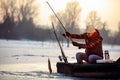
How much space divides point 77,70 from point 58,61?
244 mm

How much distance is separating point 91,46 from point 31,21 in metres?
0.46

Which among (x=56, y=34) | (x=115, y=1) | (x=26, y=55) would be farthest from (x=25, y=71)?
(x=115, y=1)

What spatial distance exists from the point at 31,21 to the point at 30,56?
0.25m

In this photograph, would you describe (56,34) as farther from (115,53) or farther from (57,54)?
(115,53)

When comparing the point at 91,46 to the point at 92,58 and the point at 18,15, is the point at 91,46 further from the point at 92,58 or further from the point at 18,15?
the point at 18,15

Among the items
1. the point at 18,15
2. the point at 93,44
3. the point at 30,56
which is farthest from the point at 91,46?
the point at 18,15

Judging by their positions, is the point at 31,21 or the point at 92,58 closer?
the point at 92,58

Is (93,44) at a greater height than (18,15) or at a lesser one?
lesser

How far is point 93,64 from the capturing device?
2.48 meters

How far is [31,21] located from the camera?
2.69m

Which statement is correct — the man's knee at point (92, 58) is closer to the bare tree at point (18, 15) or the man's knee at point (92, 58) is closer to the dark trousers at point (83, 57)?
the dark trousers at point (83, 57)

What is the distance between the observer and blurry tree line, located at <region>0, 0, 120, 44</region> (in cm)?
266

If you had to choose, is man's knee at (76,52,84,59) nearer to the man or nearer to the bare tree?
the man

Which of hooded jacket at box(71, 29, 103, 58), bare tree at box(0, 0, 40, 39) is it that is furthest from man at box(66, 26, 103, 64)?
bare tree at box(0, 0, 40, 39)
